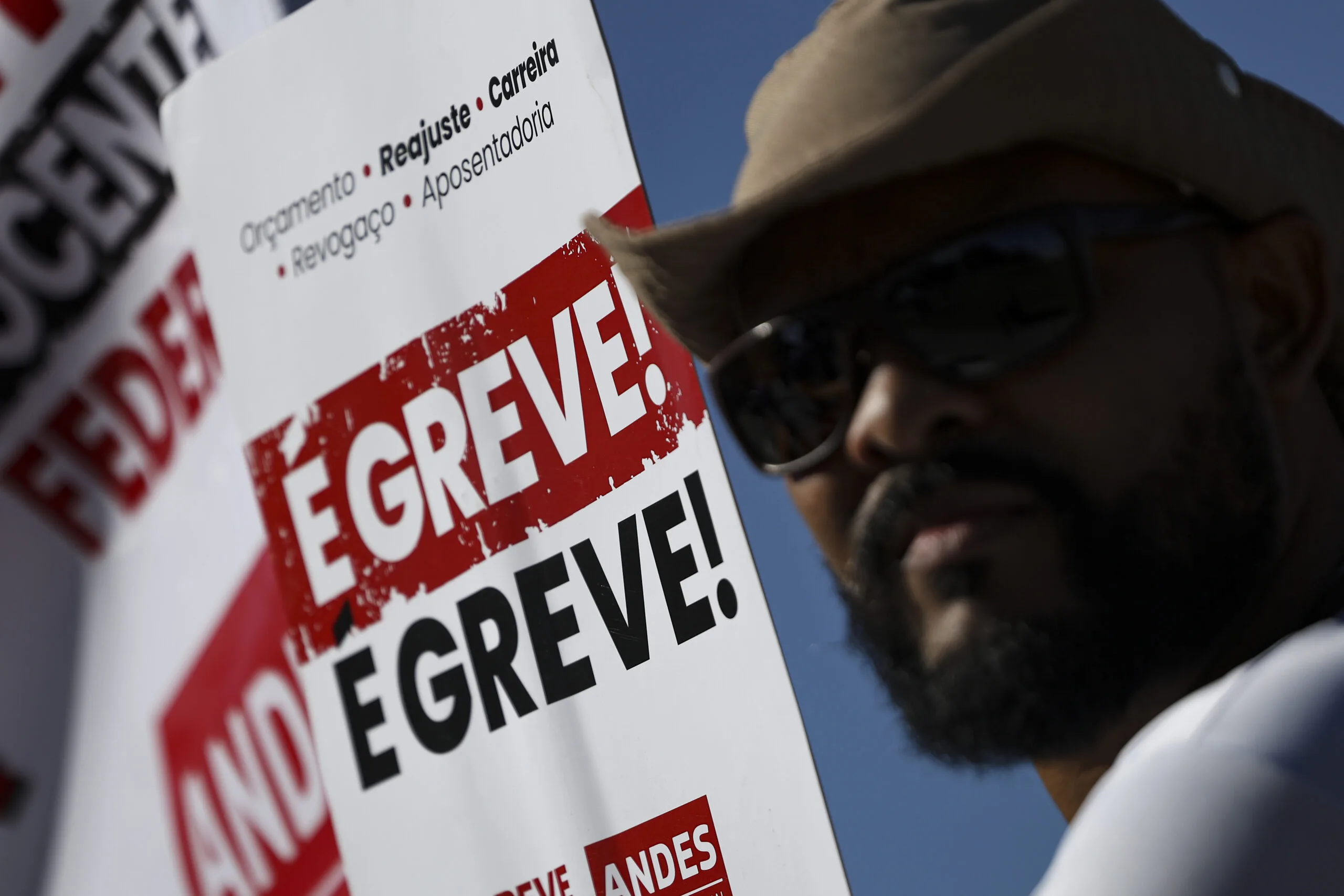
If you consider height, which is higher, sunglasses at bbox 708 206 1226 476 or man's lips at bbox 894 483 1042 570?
sunglasses at bbox 708 206 1226 476

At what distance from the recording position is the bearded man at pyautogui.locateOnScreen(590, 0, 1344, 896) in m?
0.85

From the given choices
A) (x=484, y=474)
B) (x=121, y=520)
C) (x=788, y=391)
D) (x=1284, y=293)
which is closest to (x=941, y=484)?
(x=788, y=391)

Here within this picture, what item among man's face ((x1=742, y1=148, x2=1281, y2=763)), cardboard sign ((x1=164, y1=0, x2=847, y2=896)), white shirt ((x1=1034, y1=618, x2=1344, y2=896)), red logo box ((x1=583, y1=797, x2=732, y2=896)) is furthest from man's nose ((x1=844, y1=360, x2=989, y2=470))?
red logo box ((x1=583, y1=797, x2=732, y2=896))

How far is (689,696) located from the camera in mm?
1556

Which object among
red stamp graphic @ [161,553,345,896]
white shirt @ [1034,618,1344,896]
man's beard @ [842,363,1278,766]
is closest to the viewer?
white shirt @ [1034,618,1344,896]

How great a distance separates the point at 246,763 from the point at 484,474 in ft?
3.51

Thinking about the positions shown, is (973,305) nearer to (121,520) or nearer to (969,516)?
(969,516)

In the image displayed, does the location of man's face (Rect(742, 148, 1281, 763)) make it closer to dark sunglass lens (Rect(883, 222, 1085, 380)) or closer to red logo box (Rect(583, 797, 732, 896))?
dark sunglass lens (Rect(883, 222, 1085, 380))

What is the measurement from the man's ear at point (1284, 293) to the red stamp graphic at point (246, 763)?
6.31 feet

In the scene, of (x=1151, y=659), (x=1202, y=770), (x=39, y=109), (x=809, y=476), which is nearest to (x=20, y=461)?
(x=39, y=109)

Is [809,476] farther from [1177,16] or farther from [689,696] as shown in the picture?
[689,696]

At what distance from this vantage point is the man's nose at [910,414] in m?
0.86

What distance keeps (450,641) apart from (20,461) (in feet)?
5.01

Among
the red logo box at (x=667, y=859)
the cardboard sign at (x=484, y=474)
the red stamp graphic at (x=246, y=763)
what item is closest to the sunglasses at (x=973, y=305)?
the cardboard sign at (x=484, y=474)
